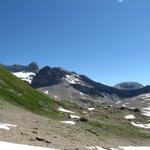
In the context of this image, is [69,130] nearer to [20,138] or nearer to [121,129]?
[20,138]

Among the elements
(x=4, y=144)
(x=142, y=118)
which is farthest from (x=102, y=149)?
(x=142, y=118)

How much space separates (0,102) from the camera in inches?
2879

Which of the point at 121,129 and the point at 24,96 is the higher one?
the point at 24,96

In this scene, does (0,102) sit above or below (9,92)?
below

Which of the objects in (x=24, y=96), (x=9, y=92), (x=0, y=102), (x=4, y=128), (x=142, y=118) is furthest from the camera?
(x=142, y=118)

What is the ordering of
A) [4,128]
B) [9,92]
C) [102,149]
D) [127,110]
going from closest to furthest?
[4,128], [102,149], [9,92], [127,110]

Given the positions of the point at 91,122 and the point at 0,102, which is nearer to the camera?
the point at 0,102

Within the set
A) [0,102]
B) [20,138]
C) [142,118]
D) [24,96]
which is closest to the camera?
[20,138]

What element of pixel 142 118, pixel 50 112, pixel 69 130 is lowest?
pixel 69 130

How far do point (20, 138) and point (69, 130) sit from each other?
2345 centimetres

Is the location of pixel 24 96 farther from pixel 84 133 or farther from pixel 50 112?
pixel 84 133

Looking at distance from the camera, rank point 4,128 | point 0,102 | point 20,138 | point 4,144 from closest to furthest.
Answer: point 4,144, point 20,138, point 4,128, point 0,102

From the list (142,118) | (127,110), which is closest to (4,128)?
(142,118)

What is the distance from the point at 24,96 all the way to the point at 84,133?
3650 cm
